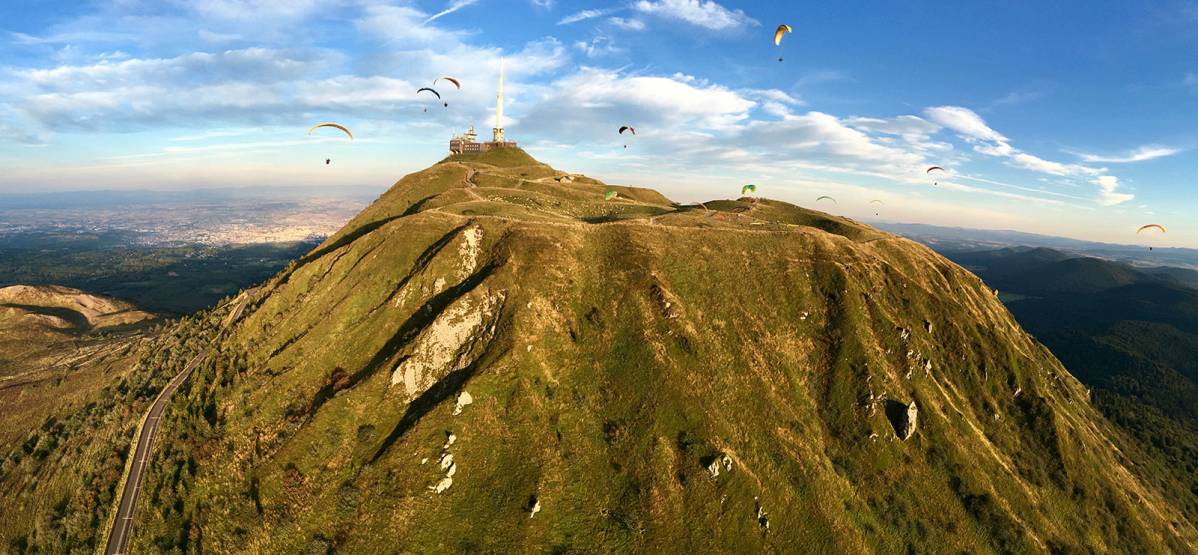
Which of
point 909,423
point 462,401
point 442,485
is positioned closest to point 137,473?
point 442,485

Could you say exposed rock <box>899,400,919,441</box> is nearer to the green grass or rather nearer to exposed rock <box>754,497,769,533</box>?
the green grass

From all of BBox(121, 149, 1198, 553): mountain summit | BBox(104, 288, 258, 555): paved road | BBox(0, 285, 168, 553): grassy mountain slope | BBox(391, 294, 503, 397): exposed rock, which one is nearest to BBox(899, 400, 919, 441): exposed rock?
BBox(121, 149, 1198, 553): mountain summit

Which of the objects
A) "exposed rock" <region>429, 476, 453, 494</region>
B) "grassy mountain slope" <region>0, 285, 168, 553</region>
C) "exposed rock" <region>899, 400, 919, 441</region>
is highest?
"exposed rock" <region>899, 400, 919, 441</region>

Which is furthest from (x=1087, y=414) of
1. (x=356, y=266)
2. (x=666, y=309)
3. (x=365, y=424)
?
(x=356, y=266)

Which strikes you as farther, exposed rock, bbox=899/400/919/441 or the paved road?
exposed rock, bbox=899/400/919/441

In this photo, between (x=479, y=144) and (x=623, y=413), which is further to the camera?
(x=479, y=144)

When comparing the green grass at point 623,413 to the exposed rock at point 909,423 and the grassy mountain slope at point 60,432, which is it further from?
the grassy mountain slope at point 60,432

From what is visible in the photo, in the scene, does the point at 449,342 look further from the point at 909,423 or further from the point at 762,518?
the point at 909,423
